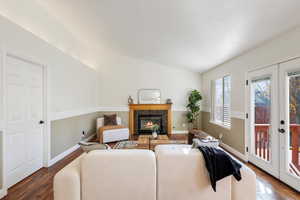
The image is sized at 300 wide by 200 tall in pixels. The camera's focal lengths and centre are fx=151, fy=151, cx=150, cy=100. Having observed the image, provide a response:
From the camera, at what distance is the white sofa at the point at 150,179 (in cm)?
142

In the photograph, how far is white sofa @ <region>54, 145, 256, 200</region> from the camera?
142 centimetres

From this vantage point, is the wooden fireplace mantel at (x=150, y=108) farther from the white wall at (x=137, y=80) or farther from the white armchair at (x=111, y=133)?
the white armchair at (x=111, y=133)

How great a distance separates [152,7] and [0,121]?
2.71 m

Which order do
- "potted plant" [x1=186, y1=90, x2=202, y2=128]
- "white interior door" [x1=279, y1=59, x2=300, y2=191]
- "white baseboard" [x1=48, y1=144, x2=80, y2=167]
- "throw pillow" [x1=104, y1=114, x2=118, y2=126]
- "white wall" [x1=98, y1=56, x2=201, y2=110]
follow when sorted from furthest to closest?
"white wall" [x1=98, y1=56, x2=201, y2=110] < "potted plant" [x1=186, y1=90, x2=202, y2=128] < "throw pillow" [x1=104, y1=114, x2=118, y2=126] < "white baseboard" [x1=48, y1=144, x2=80, y2=167] < "white interior door" [x1=279, y1=59, x2=300, y2=191]

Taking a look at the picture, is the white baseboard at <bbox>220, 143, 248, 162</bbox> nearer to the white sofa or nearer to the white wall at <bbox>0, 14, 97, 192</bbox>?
the white sofa

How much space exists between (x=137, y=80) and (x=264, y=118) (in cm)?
421

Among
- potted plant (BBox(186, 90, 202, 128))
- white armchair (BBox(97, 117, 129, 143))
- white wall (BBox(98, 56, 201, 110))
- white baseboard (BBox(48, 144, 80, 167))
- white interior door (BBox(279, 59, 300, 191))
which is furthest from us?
white wall (BBox(98, 56, 201, 110))

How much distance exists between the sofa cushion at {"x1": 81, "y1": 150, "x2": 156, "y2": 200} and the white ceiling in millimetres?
2140

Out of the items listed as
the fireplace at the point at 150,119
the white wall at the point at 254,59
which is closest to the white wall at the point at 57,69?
the fireplace at the point at 150,119

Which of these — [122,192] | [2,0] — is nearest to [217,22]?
[122,192]

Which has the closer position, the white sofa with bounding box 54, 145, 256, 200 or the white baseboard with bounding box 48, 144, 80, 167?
the white sofa with bounding box 54, 145, 256, 200

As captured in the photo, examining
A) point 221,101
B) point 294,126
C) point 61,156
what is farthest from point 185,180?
point 221,101

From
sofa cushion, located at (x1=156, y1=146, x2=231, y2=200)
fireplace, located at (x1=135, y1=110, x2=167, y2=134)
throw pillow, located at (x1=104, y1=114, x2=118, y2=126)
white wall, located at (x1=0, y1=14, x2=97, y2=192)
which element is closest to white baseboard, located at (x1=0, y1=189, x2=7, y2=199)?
white wall, located at (x1=0, y1=14, x2=97, y2=192)

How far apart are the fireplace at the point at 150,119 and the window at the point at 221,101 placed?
176 cm
